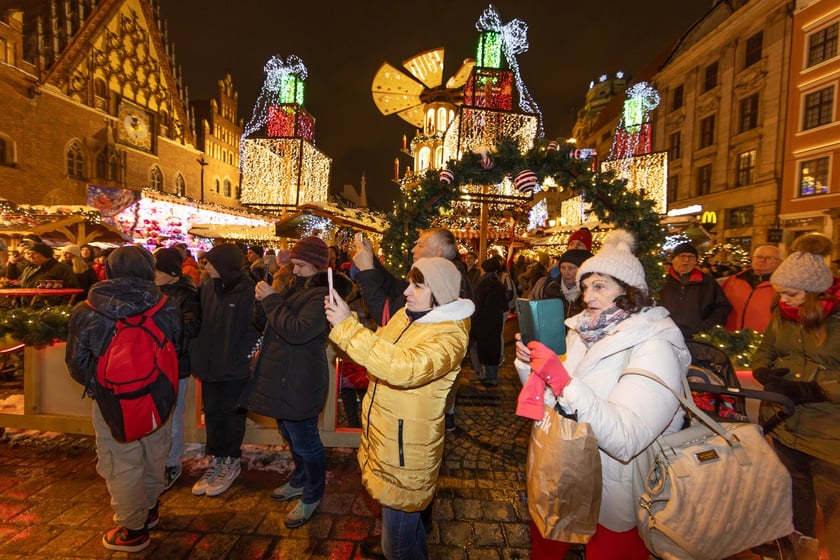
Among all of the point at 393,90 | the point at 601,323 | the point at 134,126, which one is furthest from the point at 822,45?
the point at 134,126

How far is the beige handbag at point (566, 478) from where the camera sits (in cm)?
177

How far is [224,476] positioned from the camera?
11.7ft

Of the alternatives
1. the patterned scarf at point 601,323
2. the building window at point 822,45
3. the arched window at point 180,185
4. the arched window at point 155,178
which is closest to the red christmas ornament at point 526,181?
the patterned scarf at point 601,323

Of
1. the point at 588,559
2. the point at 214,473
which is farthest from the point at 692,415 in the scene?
the point at 214,473

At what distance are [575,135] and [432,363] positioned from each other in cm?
5264

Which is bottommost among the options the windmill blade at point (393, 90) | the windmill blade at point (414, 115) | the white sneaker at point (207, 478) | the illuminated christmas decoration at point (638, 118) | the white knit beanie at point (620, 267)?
the white sneaker at point (207, 478)

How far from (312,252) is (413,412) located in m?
1.45

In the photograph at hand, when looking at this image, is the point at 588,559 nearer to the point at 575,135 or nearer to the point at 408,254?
the point at 408,254

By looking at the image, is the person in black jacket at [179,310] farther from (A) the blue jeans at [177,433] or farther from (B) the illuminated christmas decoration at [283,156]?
(B) the illuminated christmas decoration at [283,156]

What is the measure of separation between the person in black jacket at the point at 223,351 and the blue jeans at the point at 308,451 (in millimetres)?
680

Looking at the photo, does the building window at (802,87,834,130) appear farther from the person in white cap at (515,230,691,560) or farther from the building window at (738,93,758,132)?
the person in white cap at (515,230,691,560)

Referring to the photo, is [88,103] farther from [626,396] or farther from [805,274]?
[805,274]

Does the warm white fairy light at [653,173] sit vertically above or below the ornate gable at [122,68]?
below

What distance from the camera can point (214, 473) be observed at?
3578 millimetres
